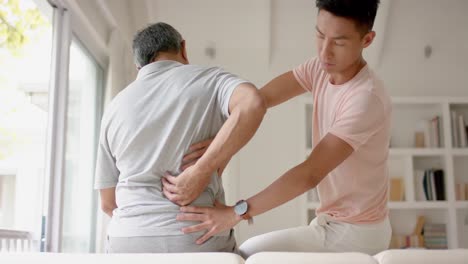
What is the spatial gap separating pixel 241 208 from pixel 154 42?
1.95 feet

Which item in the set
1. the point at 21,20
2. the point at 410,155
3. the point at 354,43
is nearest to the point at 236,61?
the point at 410,155

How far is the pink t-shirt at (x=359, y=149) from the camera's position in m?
1.64

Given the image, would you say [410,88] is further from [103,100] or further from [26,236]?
[26,236]

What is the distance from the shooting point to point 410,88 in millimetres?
5141

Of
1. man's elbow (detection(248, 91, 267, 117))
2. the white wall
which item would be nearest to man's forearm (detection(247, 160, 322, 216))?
man's elbow (detection(248, 91, 267, 117))

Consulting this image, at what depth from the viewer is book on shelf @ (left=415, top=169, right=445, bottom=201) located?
193 inches

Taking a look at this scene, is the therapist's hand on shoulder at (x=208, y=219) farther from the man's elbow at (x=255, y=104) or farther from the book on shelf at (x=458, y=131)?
the book on shelf at (x=458, y=131)

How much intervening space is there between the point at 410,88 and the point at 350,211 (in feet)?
12.2

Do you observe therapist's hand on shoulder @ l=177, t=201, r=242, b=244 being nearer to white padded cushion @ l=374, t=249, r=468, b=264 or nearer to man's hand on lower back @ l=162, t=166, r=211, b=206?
man's hand on lower back @ l=162, t=166, r=211, b=206

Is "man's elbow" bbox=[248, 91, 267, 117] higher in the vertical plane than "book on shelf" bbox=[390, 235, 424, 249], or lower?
higher

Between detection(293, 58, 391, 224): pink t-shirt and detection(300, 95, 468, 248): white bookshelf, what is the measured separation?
305 centimetres

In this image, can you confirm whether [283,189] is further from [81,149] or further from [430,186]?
[430,186]

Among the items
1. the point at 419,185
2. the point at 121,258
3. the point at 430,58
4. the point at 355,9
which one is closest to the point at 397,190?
the point at 419,185

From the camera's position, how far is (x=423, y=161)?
16.9 ft
